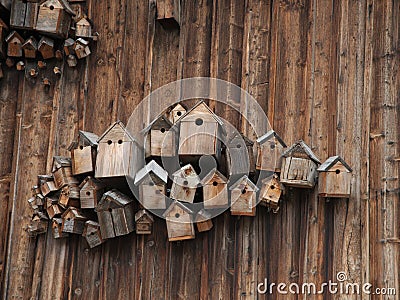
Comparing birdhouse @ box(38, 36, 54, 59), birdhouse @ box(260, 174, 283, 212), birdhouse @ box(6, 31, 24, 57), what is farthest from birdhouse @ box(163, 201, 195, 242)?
birdhouse @ box(6, 31, 24, 57)

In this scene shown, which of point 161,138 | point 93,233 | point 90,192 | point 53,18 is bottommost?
point 93,233

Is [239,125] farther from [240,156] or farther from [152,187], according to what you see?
[152,187]

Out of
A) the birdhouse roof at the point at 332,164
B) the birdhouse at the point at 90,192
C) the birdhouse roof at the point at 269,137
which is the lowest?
the birdhouse at the point at 90,192

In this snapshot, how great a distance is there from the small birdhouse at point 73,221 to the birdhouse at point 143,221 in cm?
26

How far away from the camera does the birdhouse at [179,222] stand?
3.11m

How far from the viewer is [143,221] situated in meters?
3.17

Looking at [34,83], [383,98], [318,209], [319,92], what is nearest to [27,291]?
[34,83]

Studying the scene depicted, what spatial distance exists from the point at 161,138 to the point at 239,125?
39cm

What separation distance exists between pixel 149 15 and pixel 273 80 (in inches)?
28.7

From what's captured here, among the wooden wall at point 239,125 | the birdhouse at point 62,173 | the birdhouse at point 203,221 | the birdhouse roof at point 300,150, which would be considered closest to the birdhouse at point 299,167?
the birdhouse roof at point 300,150

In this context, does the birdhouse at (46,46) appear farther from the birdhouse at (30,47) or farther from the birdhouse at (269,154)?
the birdhouse at (269,154)

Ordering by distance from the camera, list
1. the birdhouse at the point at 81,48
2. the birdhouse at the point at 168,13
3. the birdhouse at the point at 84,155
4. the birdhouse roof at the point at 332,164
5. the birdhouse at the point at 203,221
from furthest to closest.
Result: the birdhouse at the point at 81,48, the birdhouse at the point at 168,13, the birdhouse at the point at 84,155, the birdhouse at the point at 203,221, the birdhouse roof at the point at 332,164

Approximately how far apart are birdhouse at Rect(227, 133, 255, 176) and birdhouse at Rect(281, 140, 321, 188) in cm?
15

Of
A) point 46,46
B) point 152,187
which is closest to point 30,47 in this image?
point 46,46
